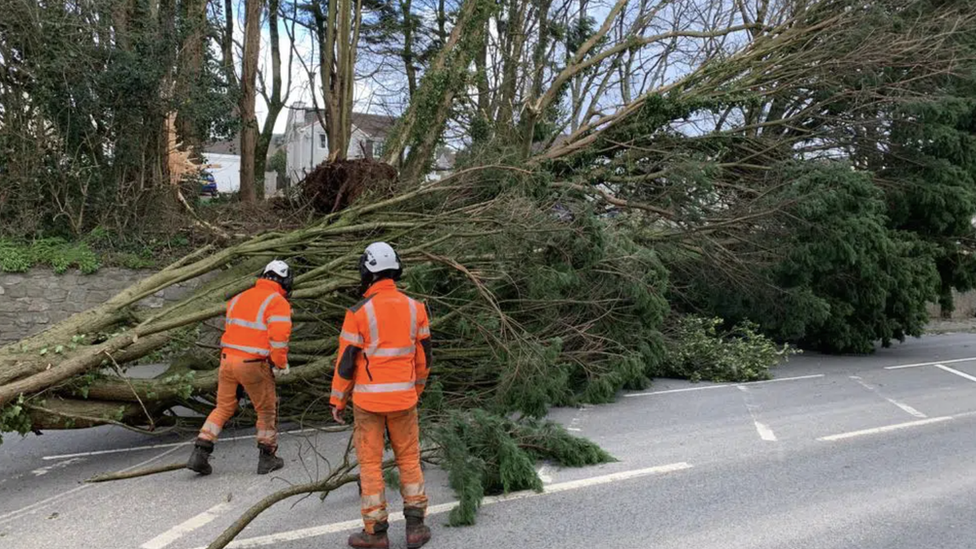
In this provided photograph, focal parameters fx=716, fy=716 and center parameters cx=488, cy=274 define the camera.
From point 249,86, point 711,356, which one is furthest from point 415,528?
point 249,86

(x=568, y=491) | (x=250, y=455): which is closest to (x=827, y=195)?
(x=568, y=491)

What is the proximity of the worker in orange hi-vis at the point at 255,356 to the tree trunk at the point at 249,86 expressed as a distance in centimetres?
1031

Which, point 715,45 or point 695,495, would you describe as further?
point 715,45

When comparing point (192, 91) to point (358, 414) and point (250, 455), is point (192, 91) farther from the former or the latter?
point (358, 414)

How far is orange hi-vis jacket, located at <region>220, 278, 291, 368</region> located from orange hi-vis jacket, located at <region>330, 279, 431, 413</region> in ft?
4.24

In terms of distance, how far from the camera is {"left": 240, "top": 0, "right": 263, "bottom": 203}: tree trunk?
1527 cm

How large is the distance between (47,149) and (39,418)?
687cm

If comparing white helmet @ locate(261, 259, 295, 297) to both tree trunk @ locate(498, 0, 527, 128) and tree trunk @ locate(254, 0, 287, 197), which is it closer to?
tree trunk @ locate(498, 0, 527, 128)

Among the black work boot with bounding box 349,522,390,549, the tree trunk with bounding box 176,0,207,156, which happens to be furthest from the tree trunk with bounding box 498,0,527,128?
the black work boot with bounding box 349,522,390,549

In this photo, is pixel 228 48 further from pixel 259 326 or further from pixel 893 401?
pixel 893 401

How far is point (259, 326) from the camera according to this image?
5.24m

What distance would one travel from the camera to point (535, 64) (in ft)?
59.5

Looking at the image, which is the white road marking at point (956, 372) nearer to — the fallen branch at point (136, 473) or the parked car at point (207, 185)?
the fallen branch at point (136, 473)

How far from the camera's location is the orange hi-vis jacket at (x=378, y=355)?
393cm
